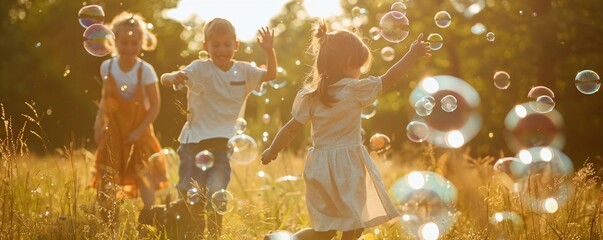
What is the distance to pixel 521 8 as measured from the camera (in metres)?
17.1

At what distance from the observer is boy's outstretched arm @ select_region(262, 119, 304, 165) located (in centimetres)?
478

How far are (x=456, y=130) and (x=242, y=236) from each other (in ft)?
46.0

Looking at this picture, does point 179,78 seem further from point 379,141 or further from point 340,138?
point 379,141

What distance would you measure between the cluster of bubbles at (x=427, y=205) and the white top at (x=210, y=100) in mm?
1664

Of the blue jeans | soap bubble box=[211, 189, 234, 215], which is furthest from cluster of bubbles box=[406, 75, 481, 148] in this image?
soap bubble box=[211, 189, 234, 215]

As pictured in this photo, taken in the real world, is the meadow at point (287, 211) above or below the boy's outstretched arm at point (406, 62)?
below

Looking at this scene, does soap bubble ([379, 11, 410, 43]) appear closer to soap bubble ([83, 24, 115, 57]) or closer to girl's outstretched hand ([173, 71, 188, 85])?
girl's outstretched hand ([173, 71, 188, 85])

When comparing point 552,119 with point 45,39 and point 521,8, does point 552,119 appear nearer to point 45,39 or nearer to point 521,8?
point 521,8

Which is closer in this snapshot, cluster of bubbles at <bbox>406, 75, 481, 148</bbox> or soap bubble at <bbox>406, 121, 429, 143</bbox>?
soap bubble at <bbox>406, 121, 429, 143</bbox>

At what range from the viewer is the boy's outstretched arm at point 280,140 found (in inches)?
188

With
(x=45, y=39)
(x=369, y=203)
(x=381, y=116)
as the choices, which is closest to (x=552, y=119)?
(x=381, y=116)

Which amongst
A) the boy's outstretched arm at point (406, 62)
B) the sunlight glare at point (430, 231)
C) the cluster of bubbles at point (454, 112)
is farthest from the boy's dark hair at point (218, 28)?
the cluster of bubbles at point (454, 112)

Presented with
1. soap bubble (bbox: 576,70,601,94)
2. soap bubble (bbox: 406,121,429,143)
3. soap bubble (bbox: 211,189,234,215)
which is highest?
soap bubble (bbox: 576,70,601,94)

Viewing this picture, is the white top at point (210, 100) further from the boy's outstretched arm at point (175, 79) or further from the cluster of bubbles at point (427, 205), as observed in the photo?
the cluster of bubbles at point (427, 205)
